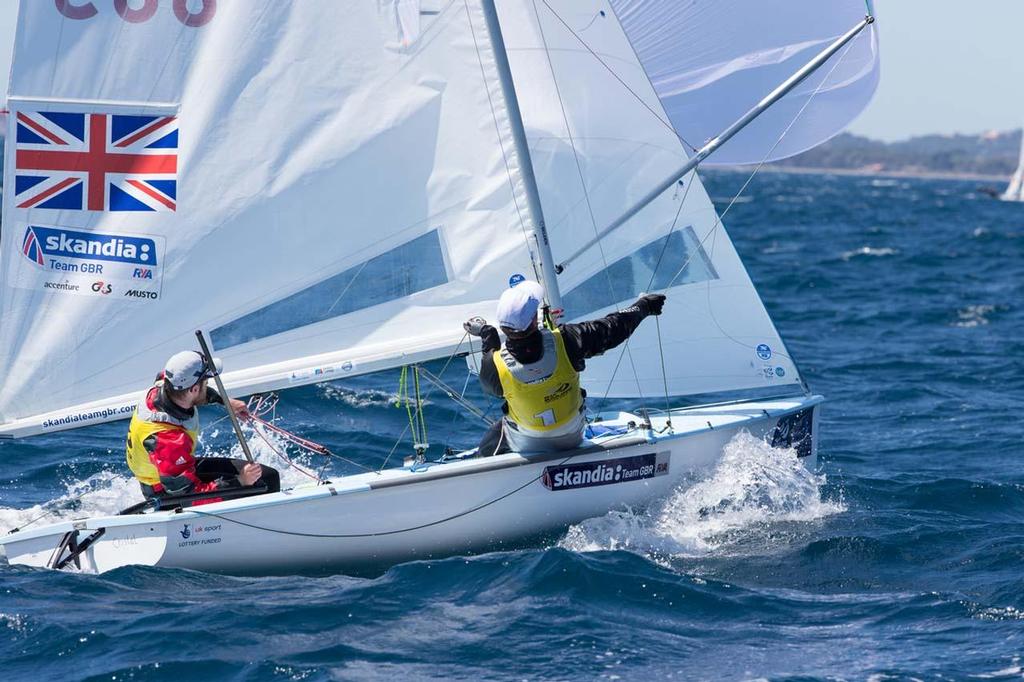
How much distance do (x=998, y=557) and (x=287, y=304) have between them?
3.56 metres

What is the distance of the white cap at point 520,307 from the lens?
5738 mm

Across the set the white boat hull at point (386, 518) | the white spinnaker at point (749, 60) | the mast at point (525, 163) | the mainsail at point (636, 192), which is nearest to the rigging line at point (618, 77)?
the mainsail at point (636, 192)

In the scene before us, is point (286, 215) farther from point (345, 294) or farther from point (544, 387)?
point (544, 387)

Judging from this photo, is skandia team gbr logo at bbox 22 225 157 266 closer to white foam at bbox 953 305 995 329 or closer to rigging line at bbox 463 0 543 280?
rigging line at bbox 463 0 543 280

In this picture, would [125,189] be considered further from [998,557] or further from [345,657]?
[998,557]

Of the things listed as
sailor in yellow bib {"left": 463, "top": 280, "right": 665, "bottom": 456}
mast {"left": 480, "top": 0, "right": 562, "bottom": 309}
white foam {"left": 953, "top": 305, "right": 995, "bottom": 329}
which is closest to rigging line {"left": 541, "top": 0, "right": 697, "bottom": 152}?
mast {"left": 480, "top": 0, "right": 562, "bottom": 309}

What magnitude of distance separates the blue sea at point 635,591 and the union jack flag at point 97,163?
1.55 meters

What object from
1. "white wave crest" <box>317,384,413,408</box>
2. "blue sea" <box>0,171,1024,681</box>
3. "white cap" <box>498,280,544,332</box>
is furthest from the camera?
"white wave crest" <box>317,384,413,408</box>

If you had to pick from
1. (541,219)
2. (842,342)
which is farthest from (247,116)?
(842,342)

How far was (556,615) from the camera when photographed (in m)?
5.29

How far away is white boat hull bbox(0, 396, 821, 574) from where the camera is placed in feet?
19.0

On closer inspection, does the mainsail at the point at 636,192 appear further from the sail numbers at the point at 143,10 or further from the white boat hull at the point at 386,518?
the sail numbers at the point at 143,10

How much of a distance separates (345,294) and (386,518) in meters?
1.12

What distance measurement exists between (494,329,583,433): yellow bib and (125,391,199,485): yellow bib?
1426 mm
